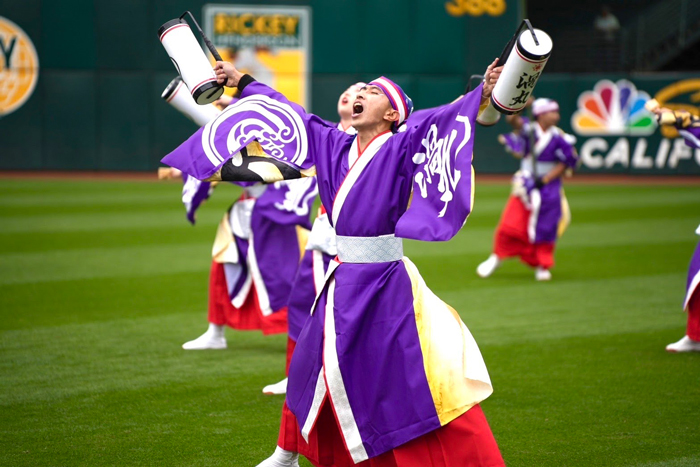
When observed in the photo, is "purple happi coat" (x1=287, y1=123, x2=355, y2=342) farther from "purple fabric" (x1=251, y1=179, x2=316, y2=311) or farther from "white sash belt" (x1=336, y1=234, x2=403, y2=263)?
"white sash belt" (x1=336, y1=234, x2=403, y2=263)

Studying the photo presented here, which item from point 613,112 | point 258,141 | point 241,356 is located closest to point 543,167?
point 241,356

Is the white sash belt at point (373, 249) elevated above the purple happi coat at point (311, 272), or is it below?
above

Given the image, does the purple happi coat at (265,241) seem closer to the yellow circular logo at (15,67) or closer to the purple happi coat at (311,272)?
the purple happi coat at (311,272)

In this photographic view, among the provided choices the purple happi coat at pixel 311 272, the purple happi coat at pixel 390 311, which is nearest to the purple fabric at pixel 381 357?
the purple happi coat at pixel 390 311

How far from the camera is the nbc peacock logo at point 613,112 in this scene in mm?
22094

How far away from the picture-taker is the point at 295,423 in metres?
3.85

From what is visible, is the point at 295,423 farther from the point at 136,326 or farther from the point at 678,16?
the point at 678,16

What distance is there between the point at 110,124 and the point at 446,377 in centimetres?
2038

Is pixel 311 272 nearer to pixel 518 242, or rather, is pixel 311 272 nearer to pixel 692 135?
pixel 692 135

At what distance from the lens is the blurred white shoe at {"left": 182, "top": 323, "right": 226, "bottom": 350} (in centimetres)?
660

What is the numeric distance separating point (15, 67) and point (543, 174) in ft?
53.1

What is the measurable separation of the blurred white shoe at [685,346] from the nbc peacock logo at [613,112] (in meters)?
16.4

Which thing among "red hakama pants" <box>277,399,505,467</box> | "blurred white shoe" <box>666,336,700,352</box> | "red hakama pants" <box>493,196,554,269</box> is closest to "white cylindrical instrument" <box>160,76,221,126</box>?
"red hakama pants" <box>277,399,505,467</box>

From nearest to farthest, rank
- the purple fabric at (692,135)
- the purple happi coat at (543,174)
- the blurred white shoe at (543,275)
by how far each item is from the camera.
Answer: the purple fabric at (692,135) < the blurred white shoe at (543,275) < the purple happi coat at (543,174)
